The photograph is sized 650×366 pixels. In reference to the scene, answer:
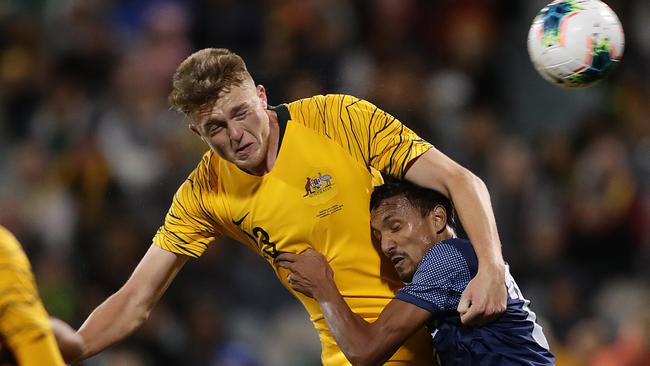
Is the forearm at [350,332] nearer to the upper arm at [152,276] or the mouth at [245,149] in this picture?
the mouth at [245,149]

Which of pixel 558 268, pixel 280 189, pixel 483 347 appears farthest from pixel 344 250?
pixel 558 268

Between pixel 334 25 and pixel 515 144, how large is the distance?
6.71 ft

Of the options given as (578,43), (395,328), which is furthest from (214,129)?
(578,43)

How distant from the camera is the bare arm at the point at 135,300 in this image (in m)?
4.75

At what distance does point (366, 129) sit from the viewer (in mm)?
4520

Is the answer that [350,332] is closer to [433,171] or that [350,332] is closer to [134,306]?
[433,171]

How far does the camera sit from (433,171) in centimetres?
438

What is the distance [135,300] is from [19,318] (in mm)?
1527

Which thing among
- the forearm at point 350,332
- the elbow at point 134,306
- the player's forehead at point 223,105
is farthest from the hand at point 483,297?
the elbow at point 134,306

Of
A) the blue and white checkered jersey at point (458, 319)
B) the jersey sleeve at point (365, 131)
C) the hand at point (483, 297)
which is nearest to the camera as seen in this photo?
the hand at point (483, 297)

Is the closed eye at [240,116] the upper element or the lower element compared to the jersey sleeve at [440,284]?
upper

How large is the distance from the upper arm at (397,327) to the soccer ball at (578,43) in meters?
1.37

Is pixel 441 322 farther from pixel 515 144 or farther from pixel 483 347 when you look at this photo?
pixel 515 144

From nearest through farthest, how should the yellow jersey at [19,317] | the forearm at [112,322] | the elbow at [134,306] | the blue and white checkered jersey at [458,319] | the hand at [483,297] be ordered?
1. the yellow jersey at [19,317]
2. the hand at [483,297]
3. the blue and white checkered jersey at [458,319]
4. the forearm at [112,322]
5. the elbow at [134,306]
